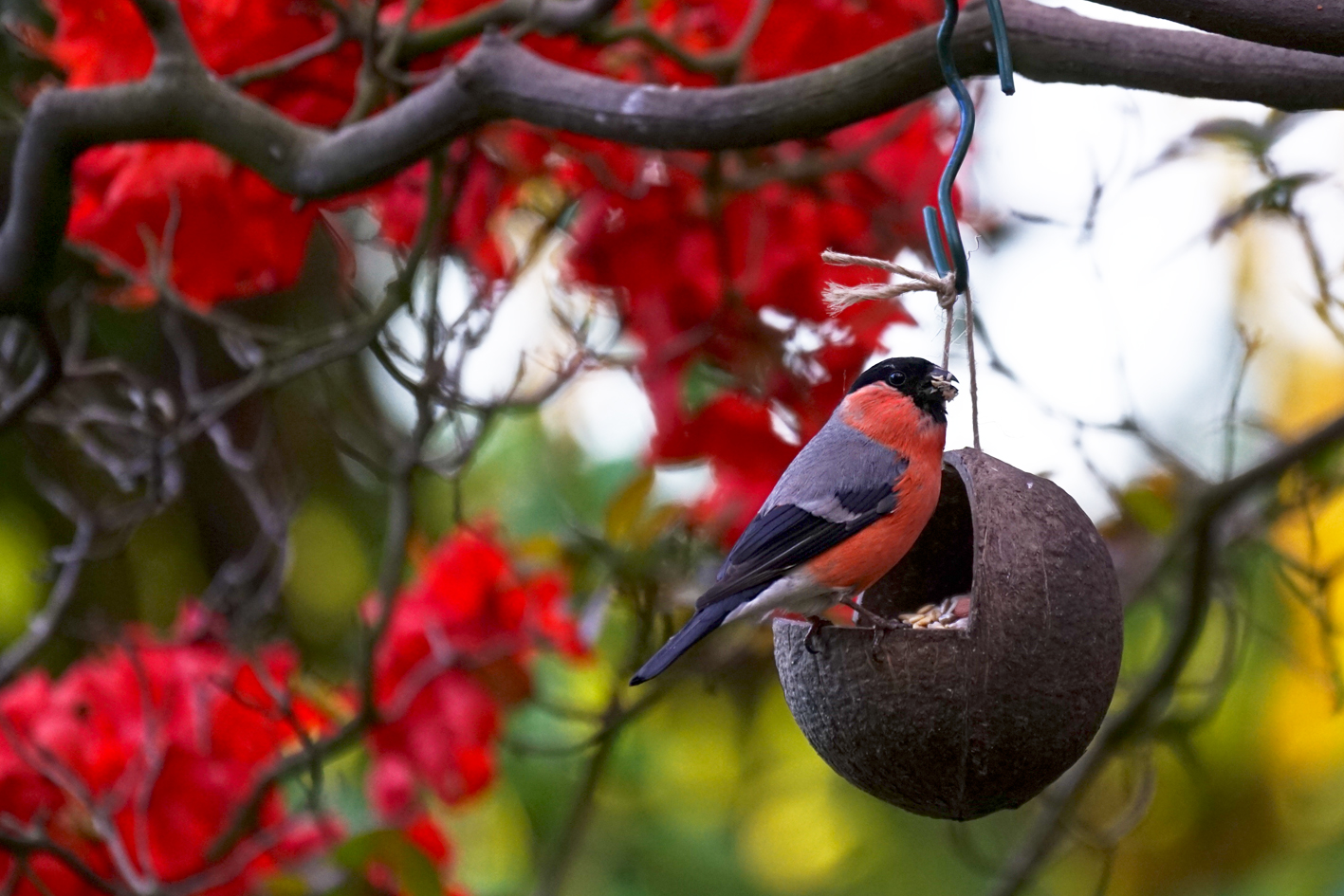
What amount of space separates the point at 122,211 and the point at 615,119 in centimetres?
76

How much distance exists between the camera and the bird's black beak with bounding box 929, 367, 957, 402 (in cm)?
179

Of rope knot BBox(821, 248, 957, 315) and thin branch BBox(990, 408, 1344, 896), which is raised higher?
rope knot BBox(821, 248, 957, 315)

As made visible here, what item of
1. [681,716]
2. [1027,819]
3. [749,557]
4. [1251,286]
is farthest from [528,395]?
[1027,819]

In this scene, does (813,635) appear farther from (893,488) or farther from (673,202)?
(673,202)

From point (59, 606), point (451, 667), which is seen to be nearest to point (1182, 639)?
point (451, 667)

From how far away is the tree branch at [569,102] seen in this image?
154 centimetres

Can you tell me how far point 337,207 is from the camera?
2279 millimetres

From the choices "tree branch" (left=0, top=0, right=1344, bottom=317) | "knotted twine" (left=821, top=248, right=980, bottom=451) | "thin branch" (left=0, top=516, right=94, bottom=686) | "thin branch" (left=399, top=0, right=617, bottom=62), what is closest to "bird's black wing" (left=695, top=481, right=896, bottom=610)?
"knotted twine" (left=821, top=248, right=980, bottom=451)

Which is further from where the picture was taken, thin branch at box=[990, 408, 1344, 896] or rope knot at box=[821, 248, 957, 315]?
thin branch at box=[990, 408, 1344, 896]

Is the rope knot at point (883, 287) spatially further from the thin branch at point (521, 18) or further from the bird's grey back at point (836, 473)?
the thin branch at point (521, 18)

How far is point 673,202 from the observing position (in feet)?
6.94

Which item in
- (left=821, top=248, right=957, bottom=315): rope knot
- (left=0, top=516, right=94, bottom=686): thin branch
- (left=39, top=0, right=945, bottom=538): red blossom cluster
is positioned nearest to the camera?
(left=821, top=248, right=957, bottom=315): rope knot

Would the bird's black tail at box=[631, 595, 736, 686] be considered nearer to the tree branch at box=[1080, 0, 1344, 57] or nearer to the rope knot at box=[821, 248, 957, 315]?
the rope knot at box=[821, 248, 957, 315]

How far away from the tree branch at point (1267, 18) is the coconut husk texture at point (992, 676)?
56cm
